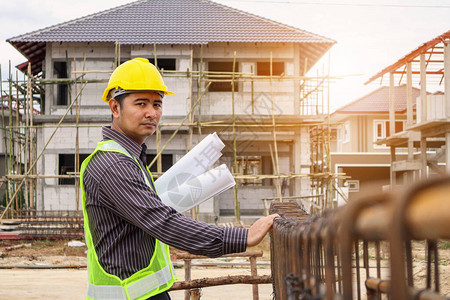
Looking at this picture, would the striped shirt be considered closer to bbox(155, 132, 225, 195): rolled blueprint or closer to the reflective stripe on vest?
the reflective stripe on vest

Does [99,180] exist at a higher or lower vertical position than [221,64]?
lower

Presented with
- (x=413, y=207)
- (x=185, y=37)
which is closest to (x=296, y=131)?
(x=185, y=37)

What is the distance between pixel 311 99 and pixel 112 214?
746 inches

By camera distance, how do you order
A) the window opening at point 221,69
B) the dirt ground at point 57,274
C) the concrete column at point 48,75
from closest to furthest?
the dirt ground at point 57,274
the concrete column at point 48,75
the window opening at point 221,69

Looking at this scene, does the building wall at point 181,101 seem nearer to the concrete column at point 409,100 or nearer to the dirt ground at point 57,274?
the concrete column at point 409,100

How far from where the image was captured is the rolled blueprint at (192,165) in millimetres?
2879

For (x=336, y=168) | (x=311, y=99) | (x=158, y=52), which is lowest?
(x=336, y=168)

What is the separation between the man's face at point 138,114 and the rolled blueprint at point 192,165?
1.57ft

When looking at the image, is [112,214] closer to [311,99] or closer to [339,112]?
[311,99]

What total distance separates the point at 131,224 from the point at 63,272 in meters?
9.57

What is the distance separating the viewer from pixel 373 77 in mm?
19375

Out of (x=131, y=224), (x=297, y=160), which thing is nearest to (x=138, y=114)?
(x=131, y=224)

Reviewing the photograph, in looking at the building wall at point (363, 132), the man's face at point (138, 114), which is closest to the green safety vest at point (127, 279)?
the man's face at point (138, 114)

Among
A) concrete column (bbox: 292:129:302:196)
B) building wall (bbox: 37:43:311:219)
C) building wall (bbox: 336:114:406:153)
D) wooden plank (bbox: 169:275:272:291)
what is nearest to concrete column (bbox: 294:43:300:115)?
building wall (bbox: 37:43:311:219)
